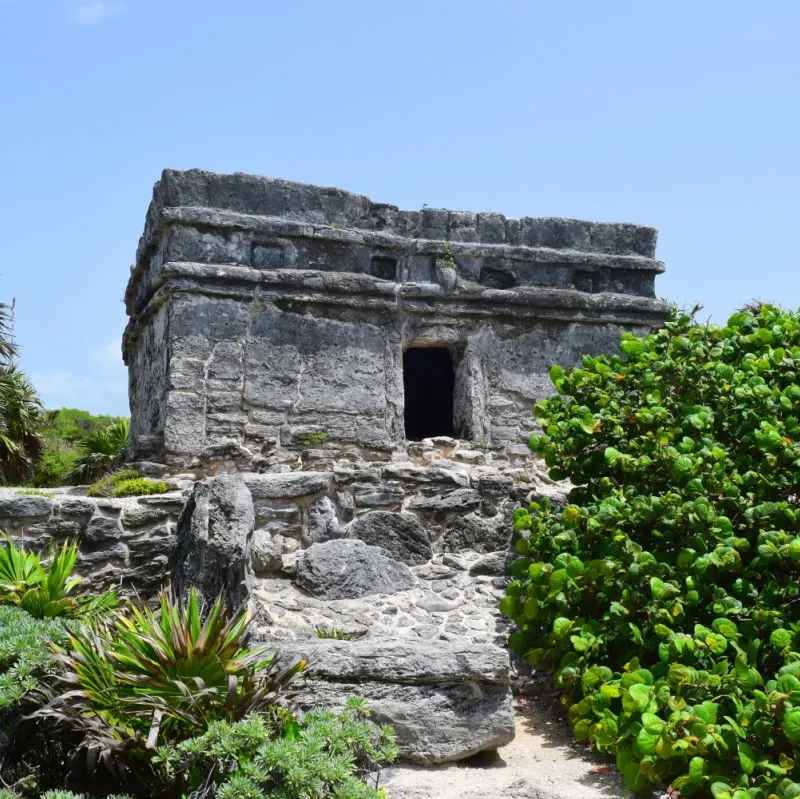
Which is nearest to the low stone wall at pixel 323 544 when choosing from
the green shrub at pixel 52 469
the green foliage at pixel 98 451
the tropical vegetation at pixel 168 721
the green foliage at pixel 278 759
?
the tropical vegetation at pixel 168 721

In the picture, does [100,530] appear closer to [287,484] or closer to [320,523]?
[287,484]

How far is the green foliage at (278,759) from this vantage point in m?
3.42

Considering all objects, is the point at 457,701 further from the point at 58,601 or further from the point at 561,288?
the point at 561,288

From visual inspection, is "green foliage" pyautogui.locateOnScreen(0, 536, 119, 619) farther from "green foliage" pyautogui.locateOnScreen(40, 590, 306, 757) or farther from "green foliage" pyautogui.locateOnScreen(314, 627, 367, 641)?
"green foliage" pyautogui.locateOnScreen(314, 627, 367, 641)

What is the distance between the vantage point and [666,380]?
5.78 metres

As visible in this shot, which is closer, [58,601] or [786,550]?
[786,550]

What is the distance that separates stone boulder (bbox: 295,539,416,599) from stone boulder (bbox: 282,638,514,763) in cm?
127

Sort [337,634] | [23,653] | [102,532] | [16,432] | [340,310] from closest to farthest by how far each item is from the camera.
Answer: [23,653], [337,634], [102,532], [340,310], [16,432]

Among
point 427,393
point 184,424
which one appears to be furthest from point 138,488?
point 427,393

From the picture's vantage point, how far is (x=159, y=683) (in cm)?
397

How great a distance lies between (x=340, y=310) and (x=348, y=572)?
2.60 metres

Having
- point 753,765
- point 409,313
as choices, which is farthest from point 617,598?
point 409,313

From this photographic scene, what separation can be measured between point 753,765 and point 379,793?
1.40 meters

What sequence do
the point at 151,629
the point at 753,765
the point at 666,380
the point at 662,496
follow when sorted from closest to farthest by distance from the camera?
the point at 753,765
the point at 151,629
the point at 662,496
the point at 666,380
